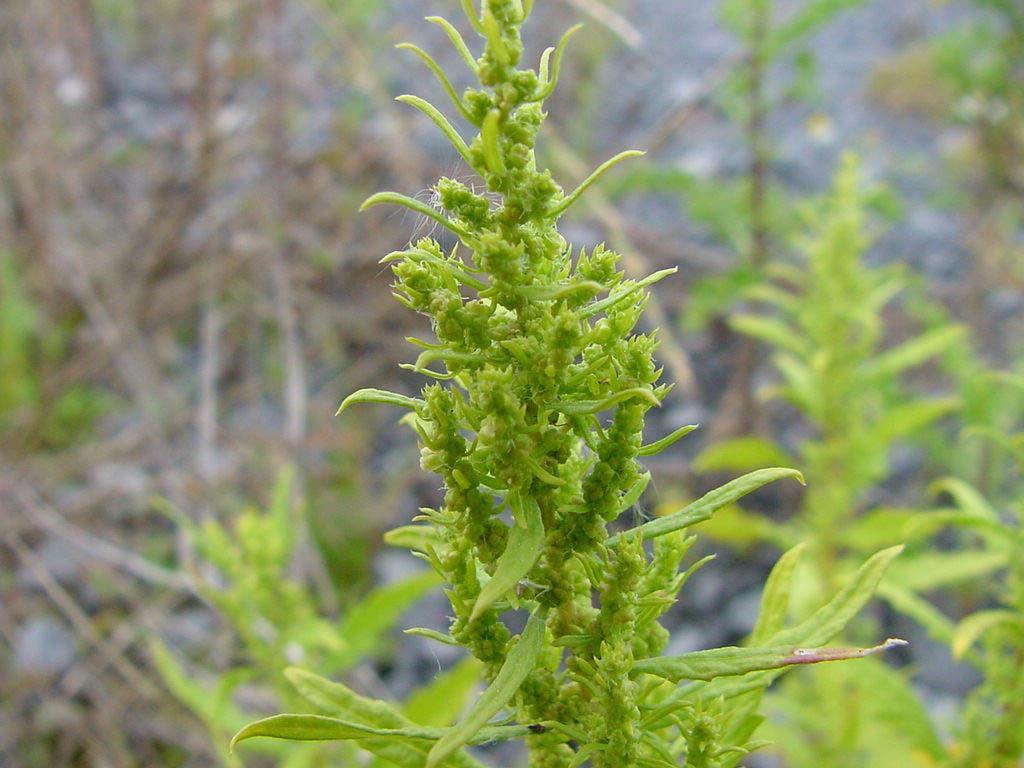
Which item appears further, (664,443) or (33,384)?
(33,384)

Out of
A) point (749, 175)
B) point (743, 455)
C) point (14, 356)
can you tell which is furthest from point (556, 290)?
point (14, 356)

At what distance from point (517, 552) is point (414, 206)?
369 millimetres

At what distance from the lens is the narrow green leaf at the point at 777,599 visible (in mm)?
1232

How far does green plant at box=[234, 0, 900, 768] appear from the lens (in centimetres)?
94

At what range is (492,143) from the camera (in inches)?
35.1

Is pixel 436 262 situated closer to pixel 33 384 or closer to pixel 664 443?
pixel 664 443

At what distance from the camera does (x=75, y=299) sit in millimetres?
4527

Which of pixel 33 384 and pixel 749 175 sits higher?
pixel 749 175

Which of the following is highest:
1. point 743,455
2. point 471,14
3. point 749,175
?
point 749,175

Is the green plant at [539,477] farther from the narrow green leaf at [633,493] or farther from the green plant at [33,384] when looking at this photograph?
the green plant at [33,384]

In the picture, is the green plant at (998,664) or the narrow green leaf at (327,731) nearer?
the narrow green leaf at (327,731)

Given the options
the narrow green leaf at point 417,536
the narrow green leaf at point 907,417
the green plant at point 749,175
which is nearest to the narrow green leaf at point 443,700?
the narrow green leaf at point 417,536

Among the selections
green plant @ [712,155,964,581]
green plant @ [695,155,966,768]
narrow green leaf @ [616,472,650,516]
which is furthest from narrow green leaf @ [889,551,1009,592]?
narrow green leaf @ [616,472,650,516]

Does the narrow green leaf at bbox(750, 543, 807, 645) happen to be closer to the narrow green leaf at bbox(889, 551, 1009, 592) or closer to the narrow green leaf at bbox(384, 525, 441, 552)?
the narrow green leaf at bbox(384, 525, 441, 552)
